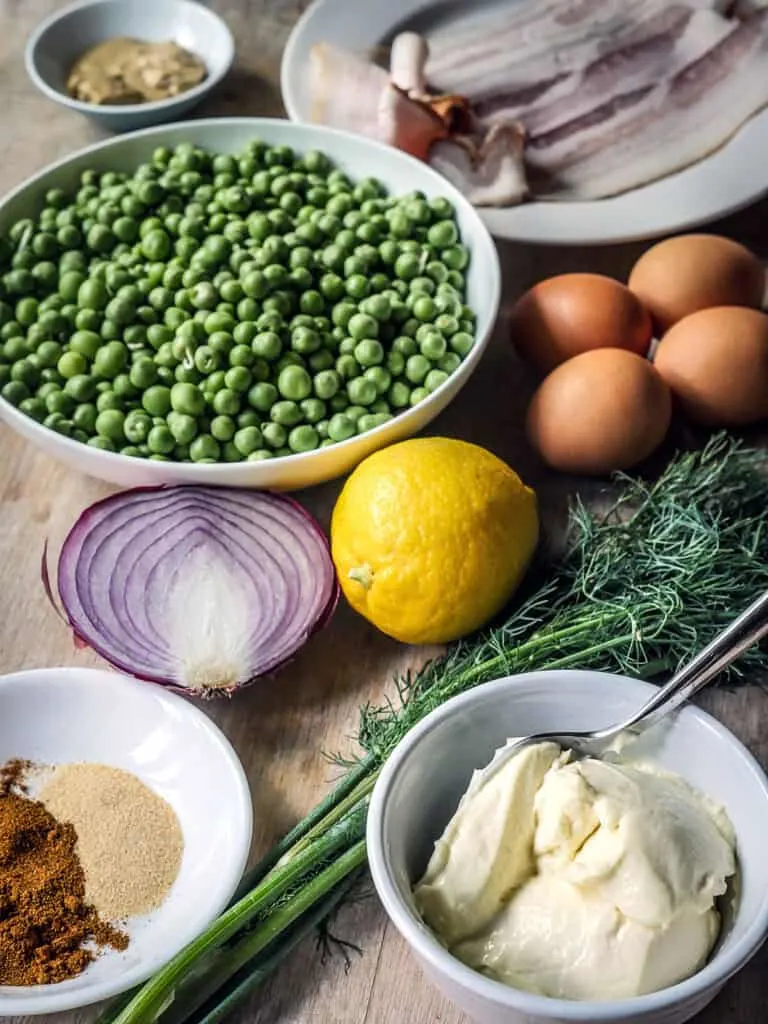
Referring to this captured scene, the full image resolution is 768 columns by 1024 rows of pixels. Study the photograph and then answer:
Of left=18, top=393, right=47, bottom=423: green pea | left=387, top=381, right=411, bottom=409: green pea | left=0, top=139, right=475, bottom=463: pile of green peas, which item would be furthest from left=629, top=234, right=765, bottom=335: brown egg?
left=18, top=393, right=47, bottom=423: green pea

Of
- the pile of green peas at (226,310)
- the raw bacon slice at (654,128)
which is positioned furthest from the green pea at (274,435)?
the raw bacon slice at (654,128)

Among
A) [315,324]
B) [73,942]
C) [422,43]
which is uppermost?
[422,43]

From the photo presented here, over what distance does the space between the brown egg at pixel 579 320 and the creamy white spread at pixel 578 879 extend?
2.09ft

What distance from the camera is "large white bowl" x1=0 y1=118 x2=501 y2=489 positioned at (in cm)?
129

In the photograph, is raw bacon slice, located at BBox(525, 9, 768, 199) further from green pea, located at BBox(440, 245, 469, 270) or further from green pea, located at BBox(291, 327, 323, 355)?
green pea, located at BBox(291, 327, 323, 355)

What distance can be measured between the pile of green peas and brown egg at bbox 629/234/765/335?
0.83 feet

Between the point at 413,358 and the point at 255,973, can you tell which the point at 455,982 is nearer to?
the point at 255,973

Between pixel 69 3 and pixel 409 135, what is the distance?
961mm

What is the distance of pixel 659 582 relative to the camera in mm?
Result: 1170

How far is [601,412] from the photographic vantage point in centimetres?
133

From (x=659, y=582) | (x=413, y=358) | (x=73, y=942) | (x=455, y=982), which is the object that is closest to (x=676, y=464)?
(x=659, y=582)

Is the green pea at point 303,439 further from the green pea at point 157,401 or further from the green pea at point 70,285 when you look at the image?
the green pea at point 70,285

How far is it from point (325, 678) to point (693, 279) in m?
0.71

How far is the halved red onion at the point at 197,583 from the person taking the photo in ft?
3.89
